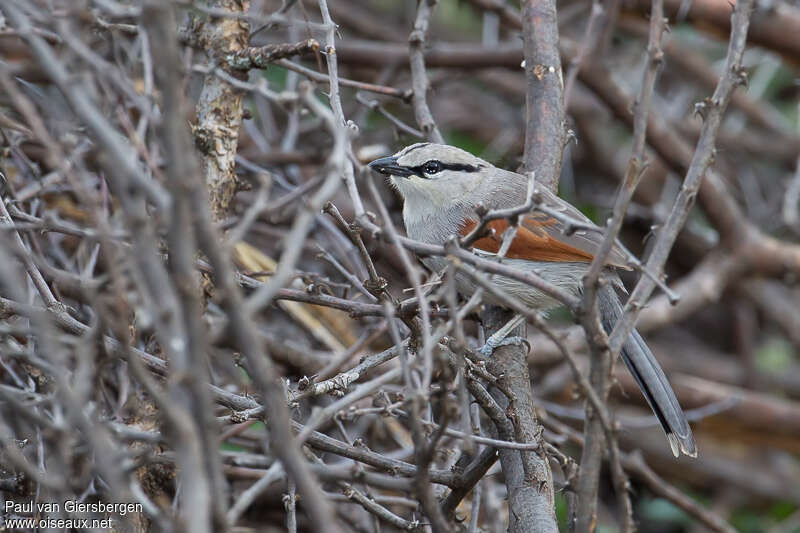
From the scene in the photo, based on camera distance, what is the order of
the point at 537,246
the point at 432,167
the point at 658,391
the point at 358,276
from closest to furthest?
the point at 658,391 < the point at 537,246 < the point at 432,167 < the point at 358,276

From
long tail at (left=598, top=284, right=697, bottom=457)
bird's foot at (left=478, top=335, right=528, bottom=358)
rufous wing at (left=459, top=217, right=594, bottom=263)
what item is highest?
rufous wing at (left=459, top=217, right=594, bottom=263)

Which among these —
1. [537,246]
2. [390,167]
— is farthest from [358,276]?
[537,246]

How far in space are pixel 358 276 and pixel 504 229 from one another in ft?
3.09

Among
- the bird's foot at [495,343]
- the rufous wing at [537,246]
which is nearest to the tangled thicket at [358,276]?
the bird's foot at [495,343]

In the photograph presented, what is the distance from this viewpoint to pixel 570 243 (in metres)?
4.20

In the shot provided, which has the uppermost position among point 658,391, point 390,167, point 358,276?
point 390,167

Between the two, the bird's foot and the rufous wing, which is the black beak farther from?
the bird's foot

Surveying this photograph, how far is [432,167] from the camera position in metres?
4.34

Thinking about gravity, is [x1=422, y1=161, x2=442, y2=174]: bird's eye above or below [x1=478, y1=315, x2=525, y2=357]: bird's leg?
above

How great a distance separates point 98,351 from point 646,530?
5.64m

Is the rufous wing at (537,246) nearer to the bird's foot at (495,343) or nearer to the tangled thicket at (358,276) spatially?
the tangled thicket at (358,276)

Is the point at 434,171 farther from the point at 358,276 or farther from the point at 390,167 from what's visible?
the point at 358,276

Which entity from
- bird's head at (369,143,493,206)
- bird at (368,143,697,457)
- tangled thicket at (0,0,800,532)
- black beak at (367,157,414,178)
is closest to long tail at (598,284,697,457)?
bird at (368,143,697,457)

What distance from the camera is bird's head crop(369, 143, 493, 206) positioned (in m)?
4.27
